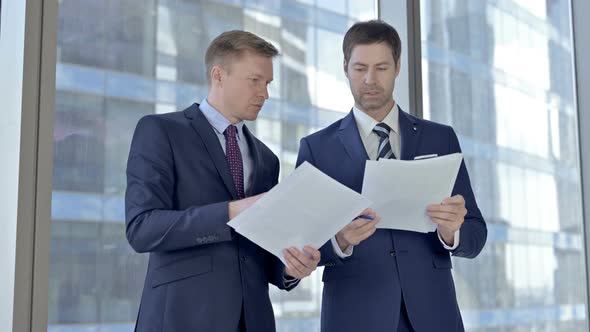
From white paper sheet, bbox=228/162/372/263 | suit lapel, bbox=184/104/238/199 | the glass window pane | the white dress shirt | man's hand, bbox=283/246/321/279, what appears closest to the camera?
white paper sheet, bbox=228/162/372/263

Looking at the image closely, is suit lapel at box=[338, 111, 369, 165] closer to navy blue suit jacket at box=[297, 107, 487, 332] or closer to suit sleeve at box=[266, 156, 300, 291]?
navy blue suit jacket at box=[297, 107, 487, 332]

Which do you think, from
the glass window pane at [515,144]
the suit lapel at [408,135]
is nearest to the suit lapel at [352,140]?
the suit lapel at [408,135]

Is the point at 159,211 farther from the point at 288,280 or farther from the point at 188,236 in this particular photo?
the point at 288,280

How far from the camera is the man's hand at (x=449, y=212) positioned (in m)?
2.00

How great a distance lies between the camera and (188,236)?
5.99ft

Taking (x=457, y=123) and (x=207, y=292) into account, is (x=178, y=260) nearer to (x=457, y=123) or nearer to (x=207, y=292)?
(x=207, y=292)

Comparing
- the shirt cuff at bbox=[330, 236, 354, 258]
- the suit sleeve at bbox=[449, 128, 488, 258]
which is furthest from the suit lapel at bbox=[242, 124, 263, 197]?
the suit sleeve at bbox=[449, 128, 488, 258]

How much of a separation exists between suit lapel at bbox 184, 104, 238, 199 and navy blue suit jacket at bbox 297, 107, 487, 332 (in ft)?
1.08

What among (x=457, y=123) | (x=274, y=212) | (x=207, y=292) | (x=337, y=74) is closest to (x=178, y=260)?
(x=207, y=292)

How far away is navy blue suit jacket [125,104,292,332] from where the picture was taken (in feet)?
6.01

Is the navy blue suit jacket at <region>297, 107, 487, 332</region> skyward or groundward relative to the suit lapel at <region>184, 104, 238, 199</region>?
groundward

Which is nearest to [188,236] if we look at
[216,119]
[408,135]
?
[216,119]

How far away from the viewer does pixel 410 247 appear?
213 cm

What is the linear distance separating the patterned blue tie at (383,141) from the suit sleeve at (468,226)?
0.21 meters
